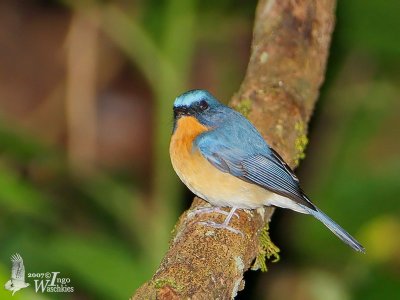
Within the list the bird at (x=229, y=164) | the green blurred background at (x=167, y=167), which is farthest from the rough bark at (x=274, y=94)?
the green blurred background at (x=167, y=167)

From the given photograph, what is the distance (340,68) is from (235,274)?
382 cm

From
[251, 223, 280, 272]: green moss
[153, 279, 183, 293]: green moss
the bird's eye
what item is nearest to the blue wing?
the bird's eye

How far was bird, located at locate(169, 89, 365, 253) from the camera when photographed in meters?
4.18

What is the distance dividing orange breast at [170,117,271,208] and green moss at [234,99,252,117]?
0.43 meters

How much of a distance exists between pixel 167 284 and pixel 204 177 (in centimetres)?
116

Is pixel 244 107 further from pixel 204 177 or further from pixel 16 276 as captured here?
pixel 16 276

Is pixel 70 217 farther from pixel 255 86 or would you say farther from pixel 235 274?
pixel 235 274

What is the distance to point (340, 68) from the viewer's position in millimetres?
7016

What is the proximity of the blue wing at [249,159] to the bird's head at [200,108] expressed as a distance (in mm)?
99

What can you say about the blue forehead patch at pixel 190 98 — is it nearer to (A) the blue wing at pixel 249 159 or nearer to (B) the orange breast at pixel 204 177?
(B) the orange breast at pixel 204 177

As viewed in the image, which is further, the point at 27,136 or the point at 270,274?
the point at 270,274

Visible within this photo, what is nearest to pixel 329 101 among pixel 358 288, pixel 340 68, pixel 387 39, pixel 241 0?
pixel 340 68

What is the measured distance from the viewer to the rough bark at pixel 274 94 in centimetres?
373

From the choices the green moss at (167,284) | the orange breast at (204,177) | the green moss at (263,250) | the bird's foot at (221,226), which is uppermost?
the orange breast at (204,177)
